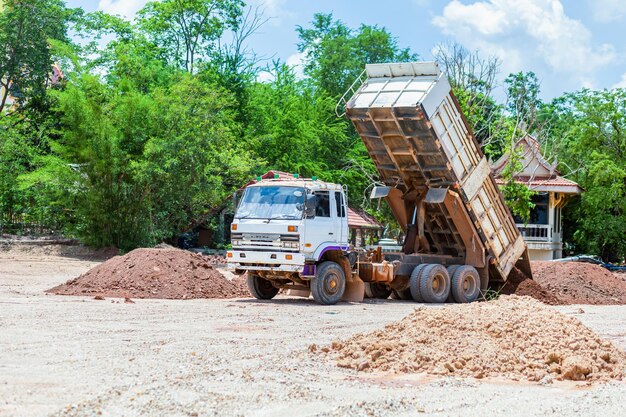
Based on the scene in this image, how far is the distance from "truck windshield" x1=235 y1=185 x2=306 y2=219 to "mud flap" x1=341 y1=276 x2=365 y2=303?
2.56 metres

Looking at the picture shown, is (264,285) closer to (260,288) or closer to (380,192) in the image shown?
(260,288)

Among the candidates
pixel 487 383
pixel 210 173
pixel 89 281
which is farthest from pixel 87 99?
pixel 487 383

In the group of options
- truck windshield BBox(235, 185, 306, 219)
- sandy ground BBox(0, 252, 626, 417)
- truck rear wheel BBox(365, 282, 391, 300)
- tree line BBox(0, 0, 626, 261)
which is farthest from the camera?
tree line BBox(0, 0, 626, 261)

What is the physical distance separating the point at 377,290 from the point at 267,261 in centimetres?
A: 470

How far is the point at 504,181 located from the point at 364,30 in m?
26.1

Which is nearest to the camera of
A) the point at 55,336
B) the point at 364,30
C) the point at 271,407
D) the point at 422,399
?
the point at 271,407

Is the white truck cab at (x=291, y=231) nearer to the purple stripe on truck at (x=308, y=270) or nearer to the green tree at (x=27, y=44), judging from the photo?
the purple stripe on truck at (x=308, y=270)

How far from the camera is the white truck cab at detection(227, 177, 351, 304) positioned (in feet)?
59.1

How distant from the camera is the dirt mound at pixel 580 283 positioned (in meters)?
23.5

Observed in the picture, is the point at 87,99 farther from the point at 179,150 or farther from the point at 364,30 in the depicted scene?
the point at 364,30

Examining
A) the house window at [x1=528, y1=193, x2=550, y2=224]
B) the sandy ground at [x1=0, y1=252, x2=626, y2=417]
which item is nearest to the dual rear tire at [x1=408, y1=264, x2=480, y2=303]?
the sandy ground at [x1=0, y1=252, x2=626, y2=417]

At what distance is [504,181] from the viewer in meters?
33.6

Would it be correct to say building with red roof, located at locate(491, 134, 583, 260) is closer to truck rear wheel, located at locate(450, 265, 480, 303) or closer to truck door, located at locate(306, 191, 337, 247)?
truck rear wheel, located at locate(450, 265, 480, 303)

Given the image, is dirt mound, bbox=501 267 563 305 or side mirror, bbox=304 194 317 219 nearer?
side mirror, bbox=304 194 317 219
